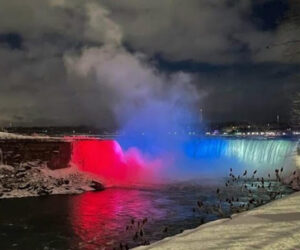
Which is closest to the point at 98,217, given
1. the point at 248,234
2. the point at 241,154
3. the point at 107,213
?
the point at 107,213

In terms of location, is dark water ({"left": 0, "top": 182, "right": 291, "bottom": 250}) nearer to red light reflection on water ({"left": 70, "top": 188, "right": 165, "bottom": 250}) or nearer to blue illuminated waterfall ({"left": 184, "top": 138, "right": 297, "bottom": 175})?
red light reflection on water ({"left": 70, "top": 188, "right": 165, "bottom": 250})

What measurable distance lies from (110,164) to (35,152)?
35.8 ft

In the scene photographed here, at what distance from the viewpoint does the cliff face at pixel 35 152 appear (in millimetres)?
30547

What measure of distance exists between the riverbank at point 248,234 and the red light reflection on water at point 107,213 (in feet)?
21.6

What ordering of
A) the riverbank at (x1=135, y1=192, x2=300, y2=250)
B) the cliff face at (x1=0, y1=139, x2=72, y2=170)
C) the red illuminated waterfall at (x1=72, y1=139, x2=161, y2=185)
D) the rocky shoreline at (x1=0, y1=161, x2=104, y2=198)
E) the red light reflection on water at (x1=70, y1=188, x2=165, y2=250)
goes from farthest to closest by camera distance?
the red illuminated waterfall at (x1=72, y1=139, x2=161, y2=185) → the cliff face at (x1=0, y1=139, x2=72, y2=170) → the rocky shoreline at (x1=0, y1=161, x2=104, y2=198) → the red light reflection on water at (x1=70, y1=188, x2=165, y2=250) → the riverbank at (x1=135, y1=192, x2=300, y2=250)

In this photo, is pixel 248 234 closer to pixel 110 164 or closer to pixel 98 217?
pixel 98 217

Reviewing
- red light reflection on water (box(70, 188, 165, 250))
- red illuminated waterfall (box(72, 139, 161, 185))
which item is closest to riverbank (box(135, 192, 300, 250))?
red light reflection on water (box(70, 188, 165, 250))

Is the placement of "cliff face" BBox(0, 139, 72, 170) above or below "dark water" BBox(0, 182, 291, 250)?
above

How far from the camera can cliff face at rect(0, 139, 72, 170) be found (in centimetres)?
3055

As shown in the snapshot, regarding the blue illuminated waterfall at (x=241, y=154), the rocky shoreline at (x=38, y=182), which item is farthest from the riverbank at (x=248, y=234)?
the blue illuminated waterfall at (x=241, y=154)

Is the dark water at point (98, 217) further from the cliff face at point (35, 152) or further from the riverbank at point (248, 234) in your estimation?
the cliff face at point (35, 152)

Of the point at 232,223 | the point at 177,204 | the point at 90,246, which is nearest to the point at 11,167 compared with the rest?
the point at 177,204

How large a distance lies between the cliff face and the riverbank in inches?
911

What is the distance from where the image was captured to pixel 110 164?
4178 cm
